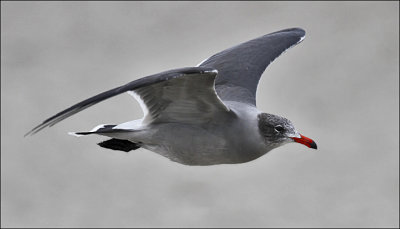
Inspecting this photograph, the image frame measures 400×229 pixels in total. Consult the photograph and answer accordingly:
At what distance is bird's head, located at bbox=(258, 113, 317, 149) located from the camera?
3965 millimetres

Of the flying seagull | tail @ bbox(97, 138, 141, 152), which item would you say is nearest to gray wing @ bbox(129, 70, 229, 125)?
the flying seagull

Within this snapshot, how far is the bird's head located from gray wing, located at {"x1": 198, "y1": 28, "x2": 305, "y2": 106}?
0.40 m

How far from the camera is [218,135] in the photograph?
394 centimetres

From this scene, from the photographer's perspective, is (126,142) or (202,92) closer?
(202,92)

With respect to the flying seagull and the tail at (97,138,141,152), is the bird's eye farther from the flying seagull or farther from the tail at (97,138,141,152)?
the tail at (97,138,141,152)

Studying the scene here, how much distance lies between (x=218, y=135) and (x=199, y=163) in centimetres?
16

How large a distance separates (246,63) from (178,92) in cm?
99

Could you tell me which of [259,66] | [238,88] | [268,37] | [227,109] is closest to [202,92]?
[227,109]

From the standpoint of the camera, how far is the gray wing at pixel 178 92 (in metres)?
3.54

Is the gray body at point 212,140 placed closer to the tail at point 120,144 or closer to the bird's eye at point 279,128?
the bird's eye at point 279,128

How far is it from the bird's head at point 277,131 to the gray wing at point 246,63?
0.40m

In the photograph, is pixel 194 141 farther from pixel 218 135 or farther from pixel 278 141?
pixel 278 141

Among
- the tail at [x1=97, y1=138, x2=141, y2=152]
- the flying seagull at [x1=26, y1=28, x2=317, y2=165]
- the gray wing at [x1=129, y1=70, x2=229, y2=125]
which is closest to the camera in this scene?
the gray wing at [x1=129, y1=70, x2=229, y2=125]

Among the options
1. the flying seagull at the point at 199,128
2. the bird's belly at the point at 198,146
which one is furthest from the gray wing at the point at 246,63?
the bird's belly at the point at 198,146
